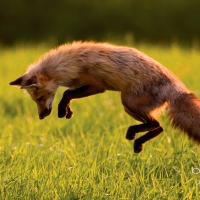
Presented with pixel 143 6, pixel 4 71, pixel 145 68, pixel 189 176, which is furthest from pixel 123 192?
pixel 143 6

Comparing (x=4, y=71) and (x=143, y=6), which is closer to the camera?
(x=4, y=71)

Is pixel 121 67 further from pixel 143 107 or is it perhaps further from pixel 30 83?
pixel 30 83

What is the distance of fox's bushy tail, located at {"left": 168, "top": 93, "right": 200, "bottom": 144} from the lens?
5527 mm

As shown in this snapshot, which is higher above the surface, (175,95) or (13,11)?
(175,95)

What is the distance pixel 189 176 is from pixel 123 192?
0.87 m

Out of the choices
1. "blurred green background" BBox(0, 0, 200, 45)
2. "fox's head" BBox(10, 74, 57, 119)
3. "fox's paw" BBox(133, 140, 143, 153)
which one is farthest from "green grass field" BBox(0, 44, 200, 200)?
"blurred green background" BBox(0, 0, 200, 45)

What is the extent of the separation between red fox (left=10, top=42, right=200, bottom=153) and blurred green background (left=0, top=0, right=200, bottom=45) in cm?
1644

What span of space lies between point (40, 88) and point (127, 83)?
87 cm

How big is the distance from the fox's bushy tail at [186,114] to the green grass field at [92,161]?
1.20 ft

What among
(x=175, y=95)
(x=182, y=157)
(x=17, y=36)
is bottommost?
(x=17, y=36)

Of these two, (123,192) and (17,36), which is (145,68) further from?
(17,36)

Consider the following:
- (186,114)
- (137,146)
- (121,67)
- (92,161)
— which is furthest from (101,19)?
(186,114)

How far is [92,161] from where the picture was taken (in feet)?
20.5

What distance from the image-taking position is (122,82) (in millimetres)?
5703
